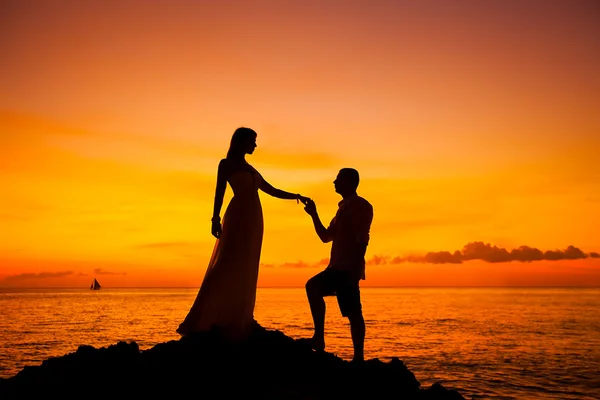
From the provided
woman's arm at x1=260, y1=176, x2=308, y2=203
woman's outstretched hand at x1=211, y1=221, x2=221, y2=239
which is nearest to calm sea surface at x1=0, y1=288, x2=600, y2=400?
woman's arm at x1=260, y1=176, x2=308, y2=203

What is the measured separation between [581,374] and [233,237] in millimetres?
25284

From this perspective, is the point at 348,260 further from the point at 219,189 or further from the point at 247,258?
the point at 219,189

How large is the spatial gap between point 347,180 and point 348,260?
4.44 ft

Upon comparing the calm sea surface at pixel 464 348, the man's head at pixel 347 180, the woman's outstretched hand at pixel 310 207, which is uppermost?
the man's head at pixel 347 180

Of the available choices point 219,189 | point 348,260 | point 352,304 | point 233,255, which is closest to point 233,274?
point 233,255

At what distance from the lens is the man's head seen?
959 cm

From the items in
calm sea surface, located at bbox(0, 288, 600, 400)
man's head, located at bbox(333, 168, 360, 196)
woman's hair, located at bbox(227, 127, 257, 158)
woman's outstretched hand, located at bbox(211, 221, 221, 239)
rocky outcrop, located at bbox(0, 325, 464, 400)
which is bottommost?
calm sea surface, located at bbox(0, 288, 600, 400)

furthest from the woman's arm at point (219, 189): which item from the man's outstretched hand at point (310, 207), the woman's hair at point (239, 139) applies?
the man's outstretched hand at point (310, 207)

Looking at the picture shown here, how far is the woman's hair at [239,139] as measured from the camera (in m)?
9.09

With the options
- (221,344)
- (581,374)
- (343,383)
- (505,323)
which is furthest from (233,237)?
(505,323)

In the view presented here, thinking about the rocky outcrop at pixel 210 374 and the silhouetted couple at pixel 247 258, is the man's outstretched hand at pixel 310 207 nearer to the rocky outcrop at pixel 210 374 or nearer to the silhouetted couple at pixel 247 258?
the silhouetted couple at pixel 247 258

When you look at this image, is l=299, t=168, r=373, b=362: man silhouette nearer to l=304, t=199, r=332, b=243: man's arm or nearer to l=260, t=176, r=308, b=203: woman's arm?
l=304, t=199, r=332, b=243: man's arm

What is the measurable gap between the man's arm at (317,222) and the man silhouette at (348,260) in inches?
15.8

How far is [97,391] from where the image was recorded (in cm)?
823
